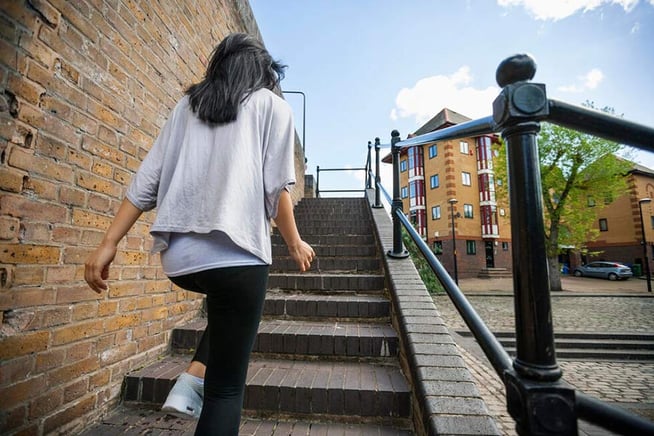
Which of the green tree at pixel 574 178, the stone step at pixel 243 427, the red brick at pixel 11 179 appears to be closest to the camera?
the red brick at pixel 11 179

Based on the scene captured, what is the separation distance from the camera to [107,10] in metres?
1.66

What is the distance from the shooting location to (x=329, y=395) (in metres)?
1.68

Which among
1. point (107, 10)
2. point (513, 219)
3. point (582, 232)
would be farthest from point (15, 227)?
point (582, 232)

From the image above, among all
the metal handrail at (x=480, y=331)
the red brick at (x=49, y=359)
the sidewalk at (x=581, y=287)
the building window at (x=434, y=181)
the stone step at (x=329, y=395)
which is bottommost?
the sidewalk at (x=581, y=287)

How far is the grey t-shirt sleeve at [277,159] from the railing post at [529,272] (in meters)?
0.60

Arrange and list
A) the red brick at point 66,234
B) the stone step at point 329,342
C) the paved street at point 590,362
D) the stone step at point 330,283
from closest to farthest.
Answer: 1. the red brick at point 66,234
2. the stone step at point 329,342
3. the stone step at point 330,283
4. the paved street at point 590,362

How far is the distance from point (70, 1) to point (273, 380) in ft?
7.04

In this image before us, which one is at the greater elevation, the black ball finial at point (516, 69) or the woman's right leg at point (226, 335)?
the black ball finial at point (516, 69)

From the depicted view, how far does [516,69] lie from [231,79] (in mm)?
833

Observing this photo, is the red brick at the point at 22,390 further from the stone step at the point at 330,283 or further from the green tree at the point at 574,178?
the green tree at the point at 574,178

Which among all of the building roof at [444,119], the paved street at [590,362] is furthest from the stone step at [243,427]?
the building roof at [444,119]

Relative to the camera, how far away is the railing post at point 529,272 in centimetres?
56

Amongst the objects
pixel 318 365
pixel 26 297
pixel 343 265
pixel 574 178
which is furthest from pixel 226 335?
pixel 574 178

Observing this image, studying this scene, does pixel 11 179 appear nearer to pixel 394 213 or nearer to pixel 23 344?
pixel 23 344
